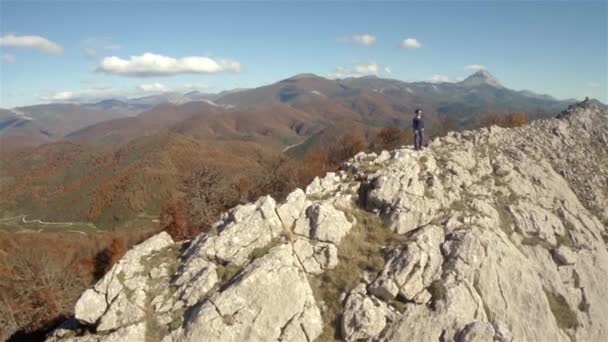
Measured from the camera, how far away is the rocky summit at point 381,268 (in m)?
21.8

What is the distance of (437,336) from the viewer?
21.8m

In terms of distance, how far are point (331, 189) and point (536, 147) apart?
1009 inches

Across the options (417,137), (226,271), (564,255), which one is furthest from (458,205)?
(226,271)

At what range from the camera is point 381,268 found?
963 inches

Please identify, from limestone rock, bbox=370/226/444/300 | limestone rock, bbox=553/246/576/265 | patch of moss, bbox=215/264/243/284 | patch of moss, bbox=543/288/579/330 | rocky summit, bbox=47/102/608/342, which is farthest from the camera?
limestone rock, bbox=553/246/576/265

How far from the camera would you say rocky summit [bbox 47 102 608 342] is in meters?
21.8

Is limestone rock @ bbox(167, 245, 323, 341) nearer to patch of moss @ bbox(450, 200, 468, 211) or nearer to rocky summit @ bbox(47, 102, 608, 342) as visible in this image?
rocky summit @ bbox(47, 102, 608, 342)

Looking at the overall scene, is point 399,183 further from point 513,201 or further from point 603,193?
point 603,193

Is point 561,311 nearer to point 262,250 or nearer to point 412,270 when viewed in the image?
point 412,270

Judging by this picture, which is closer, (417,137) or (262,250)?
(262,250)

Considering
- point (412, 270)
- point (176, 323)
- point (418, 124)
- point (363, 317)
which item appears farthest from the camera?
point (418, 124)

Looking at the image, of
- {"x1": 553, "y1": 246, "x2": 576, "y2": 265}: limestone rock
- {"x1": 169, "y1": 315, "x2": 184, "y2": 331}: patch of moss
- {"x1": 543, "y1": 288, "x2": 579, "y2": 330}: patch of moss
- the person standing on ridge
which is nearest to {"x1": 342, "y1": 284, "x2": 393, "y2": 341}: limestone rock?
{"x1": 169, "y1": 315, "x2": 184, "y2": 331}: patch of moss

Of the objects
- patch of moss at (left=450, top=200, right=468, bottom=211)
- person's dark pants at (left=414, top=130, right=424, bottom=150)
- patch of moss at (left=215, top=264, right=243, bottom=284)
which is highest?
person's dark pants at (left=414, top=130, right=424, bottom=150)

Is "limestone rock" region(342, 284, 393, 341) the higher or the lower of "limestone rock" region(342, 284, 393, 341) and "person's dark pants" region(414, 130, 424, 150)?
the lower
